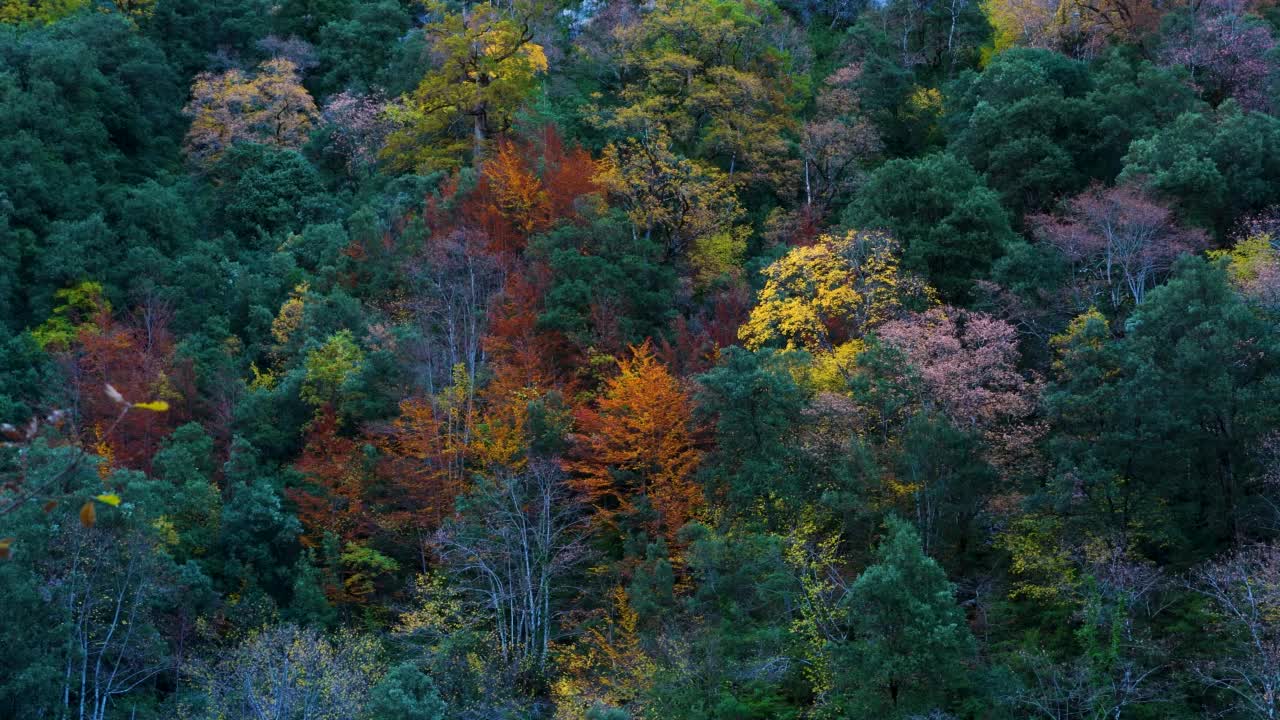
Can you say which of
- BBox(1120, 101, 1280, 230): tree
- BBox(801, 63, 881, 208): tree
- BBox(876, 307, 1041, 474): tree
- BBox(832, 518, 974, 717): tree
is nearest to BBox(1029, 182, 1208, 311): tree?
BBox(1120, 101, 1280, 230): tree

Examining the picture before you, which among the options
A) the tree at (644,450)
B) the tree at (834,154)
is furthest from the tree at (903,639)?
the tree at (834,154)

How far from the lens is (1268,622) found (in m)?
21.0

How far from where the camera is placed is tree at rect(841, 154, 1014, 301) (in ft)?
115

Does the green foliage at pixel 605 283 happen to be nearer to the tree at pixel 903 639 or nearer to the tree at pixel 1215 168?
the tree at pixel 1215 168

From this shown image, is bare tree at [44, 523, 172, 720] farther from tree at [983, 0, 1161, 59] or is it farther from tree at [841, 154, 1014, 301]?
tree at [983, 0, 1161, 59]

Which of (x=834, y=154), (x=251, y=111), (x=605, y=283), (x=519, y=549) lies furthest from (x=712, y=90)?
(x=251, y=111)

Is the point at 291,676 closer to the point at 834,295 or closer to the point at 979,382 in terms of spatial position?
the point at 834,295

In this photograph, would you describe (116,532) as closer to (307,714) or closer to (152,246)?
(307,714)

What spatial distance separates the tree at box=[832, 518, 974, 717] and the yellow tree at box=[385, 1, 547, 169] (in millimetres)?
30209

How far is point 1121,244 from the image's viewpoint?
1262 inches

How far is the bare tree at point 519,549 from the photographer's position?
30.2 m

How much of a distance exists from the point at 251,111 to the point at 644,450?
33178 mm

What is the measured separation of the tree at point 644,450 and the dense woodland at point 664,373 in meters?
0.17

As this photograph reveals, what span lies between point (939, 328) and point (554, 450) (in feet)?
34.7
